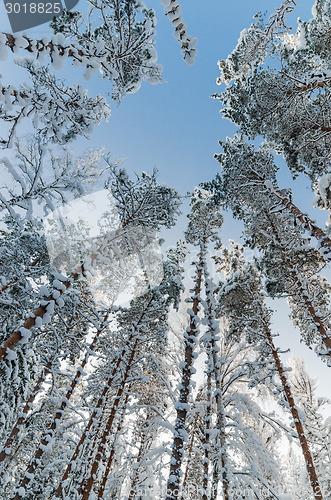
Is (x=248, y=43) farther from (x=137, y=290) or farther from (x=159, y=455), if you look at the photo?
(x=159, y=455)

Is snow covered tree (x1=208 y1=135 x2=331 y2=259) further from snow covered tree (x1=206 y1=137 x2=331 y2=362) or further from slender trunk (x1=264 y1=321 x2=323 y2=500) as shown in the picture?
slender trunk (x1=264 y1=321 x2=323 y2=500)

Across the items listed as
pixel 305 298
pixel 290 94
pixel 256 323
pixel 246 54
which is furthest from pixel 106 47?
pixel 256 323

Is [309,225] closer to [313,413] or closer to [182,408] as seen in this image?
[182,408]

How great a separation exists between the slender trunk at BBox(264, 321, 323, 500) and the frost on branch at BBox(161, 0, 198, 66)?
8560 mm

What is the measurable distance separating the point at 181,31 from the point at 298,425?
9444 millimetres

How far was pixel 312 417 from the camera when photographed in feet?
43.2

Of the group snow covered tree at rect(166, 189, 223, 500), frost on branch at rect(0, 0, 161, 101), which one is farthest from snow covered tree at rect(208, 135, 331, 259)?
frost on branch at rect(0, 0, 161, 101)

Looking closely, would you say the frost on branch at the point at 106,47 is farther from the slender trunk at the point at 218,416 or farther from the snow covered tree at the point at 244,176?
the slender trunk at the point at 218,416

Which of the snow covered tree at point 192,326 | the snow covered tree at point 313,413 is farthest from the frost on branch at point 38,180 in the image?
the snow covered tree at point 313,413

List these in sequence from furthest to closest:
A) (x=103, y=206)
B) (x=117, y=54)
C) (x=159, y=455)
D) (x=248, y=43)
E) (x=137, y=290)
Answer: (x=137, y=290) → (x=248, y=43) → (x=103, y=206) → (x=159, y=455) → (x=117, y=54)

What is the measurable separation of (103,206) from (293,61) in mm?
7335

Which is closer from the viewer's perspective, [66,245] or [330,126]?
[330,126]

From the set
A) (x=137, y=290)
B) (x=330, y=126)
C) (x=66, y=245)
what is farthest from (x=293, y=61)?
(x=137, y=290)

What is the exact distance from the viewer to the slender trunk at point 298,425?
705 cm
